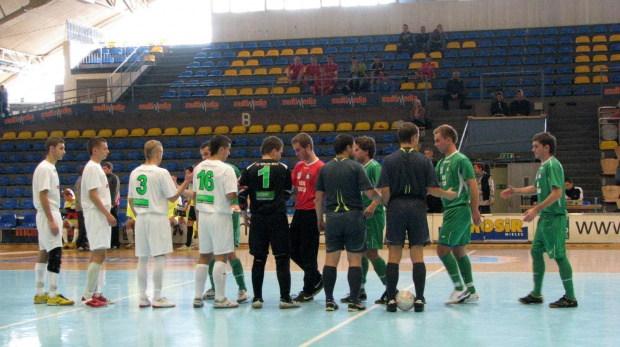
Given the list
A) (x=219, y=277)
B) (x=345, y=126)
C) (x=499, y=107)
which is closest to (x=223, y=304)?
(x=219, y=277)

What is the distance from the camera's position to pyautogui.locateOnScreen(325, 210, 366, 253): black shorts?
8.09 metres

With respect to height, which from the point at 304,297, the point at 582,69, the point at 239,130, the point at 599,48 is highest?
the point at 599,48

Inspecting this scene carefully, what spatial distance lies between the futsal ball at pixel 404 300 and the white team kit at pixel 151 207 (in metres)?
2.69

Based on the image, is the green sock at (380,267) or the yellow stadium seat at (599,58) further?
the yellow stadium seat at (599,58)

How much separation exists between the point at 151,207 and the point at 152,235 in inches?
12.7

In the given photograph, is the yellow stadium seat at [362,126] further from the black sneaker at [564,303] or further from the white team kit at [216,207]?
the black sneaker at [564,303]

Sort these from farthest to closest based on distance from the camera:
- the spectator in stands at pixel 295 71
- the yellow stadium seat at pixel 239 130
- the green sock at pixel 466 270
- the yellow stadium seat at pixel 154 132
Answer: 1. the spectator in stands at pixel 295 71
2. the yellow stadium seat at pixel 154 132
3. the yellow stadium seat at pixel 239 130
4. the green sock at pixel 466 270

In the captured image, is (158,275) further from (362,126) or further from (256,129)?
(256,129)

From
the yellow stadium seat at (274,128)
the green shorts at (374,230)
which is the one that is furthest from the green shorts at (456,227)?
the yellow stadium seat at (274,128)

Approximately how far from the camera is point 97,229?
8.90 m

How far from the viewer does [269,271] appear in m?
12.8

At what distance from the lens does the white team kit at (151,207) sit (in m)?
8.71

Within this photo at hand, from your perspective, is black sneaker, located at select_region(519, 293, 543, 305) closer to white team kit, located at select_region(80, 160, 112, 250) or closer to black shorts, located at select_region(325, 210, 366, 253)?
black shorts, located at select_region(325, 210, 366, 253)

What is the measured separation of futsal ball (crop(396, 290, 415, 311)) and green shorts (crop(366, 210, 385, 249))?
0.75 meters
